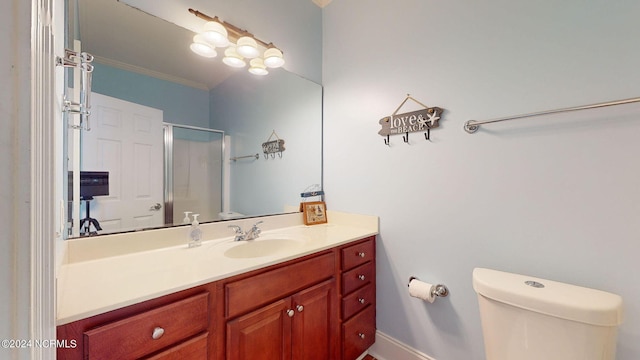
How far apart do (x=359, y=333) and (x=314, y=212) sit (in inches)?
32.8

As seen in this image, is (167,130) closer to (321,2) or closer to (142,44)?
(142,44)

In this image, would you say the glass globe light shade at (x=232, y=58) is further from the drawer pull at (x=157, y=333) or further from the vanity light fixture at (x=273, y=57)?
the drawer pull at (x=157, y=333)

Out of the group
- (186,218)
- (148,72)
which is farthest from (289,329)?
(148,72)

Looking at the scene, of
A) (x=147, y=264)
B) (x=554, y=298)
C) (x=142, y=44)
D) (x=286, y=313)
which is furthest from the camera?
(x=142, y=44)

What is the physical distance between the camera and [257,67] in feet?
5.30

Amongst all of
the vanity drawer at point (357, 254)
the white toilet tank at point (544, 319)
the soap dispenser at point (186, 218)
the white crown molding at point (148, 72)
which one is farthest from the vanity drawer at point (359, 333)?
the white crown molding at point (148, 72)

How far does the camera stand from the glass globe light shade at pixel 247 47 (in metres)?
1.46

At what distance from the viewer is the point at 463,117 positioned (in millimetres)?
1269

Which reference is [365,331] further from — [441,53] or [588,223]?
[441,53]

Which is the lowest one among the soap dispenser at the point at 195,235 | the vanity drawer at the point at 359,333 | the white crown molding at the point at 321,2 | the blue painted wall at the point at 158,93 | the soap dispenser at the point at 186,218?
the vanity drawer at the point at 359,333

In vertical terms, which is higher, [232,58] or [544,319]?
[232,58]

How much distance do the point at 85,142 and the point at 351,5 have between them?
1.82 m

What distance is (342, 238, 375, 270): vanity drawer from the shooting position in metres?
1.39

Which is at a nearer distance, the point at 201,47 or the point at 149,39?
the point at 149,39
